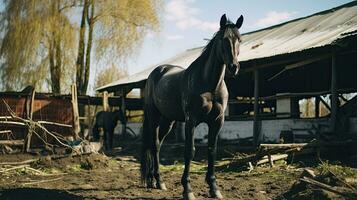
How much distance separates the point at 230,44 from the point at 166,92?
1.60 metres

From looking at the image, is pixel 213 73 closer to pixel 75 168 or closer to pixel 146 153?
pixel 146 153

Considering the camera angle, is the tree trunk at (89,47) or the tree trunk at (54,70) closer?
the tree trunk at (54,70)

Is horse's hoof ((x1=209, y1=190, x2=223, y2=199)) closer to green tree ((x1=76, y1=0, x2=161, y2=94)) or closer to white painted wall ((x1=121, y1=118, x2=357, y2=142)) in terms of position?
white painted wall ((x1=121, y1=118, x2=357, y2=142))

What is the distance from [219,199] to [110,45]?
2104 cm

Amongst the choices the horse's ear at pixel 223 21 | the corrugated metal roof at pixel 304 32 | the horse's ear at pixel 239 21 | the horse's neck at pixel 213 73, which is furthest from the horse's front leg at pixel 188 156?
the corrugated metal roof at pixel 304 32

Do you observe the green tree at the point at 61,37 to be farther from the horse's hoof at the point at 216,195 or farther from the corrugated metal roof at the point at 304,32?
the horse's hoof at the point at 216,195

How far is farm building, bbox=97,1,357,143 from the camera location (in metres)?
11.3

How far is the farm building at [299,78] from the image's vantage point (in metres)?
11.3

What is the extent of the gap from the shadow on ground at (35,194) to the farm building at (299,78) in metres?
7.69

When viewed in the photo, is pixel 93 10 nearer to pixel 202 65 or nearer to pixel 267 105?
pixel 267 105

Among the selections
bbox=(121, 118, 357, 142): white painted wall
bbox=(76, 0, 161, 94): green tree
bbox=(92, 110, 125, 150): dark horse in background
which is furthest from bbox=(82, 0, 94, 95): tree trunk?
bbox=(121, 118, 357, 142): white painted wall

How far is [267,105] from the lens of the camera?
67.1 ft

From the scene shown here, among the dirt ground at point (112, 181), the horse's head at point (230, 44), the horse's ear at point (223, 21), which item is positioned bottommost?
the dirt ground at point (112, 181)

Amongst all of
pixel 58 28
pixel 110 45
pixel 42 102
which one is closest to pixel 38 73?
pixel 58 28
